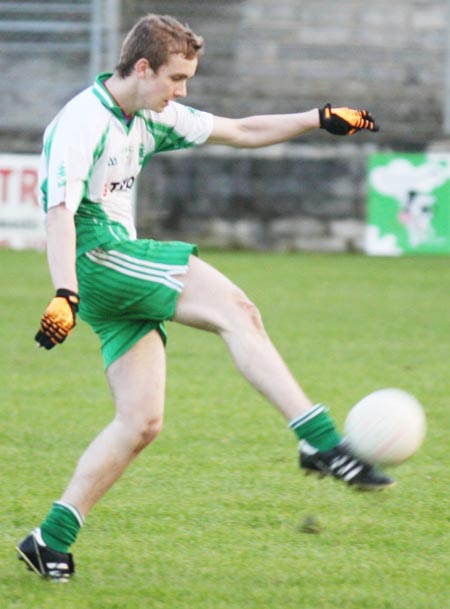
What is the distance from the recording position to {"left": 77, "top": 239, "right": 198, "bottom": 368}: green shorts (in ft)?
13.6

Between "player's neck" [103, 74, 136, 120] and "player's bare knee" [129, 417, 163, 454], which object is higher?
"player's neck" [103, 74, 136, 120]

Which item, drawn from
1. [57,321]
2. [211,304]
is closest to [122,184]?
[211,304]

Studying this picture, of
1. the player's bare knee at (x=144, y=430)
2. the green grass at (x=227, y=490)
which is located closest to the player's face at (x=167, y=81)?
the player's bare knee at (x=144, y=430)

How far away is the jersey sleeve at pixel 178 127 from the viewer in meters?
4.42

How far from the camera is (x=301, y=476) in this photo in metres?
5.86

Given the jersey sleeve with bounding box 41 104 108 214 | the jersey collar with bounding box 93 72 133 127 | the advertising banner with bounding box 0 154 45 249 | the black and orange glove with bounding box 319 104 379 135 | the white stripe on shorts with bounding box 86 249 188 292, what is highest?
the jersey collar with bounding box 93 72 133 127

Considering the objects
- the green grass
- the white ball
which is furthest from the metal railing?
the white ball

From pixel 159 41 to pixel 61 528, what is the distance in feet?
5.13

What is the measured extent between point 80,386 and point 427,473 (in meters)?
2.86

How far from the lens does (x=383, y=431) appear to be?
4043mm

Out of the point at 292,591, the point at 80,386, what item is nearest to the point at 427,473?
the point at 292,591

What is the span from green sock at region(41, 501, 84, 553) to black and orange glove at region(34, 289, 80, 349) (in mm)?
652

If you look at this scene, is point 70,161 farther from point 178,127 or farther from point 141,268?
point 178,127

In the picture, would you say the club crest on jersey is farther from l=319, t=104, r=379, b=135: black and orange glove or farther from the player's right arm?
l=319, t=104, r=379, b=135: black and orange glove
